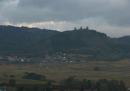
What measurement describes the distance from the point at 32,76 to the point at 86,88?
113ft

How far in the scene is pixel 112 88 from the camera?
97.7 meters

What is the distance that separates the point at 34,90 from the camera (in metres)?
86.9

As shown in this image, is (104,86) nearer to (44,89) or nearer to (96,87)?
(96,87)

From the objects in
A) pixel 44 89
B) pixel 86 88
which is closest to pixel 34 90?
pixel 44 89

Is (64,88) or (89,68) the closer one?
(64,88)

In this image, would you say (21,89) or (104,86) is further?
(104,86)

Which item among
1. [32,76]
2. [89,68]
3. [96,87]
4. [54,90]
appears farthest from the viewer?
[89,68]

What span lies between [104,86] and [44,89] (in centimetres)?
1548

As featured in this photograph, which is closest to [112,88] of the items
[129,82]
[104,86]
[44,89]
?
[104,86]

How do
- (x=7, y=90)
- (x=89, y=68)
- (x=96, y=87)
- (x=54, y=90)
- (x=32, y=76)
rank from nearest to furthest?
1. (x=7, y=90)
2. (x=54, y=90)
3. (x=96, y=87)
4. (x=32, y=76)
5. (x=89, y=68)

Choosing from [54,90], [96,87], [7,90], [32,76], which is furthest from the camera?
[32,76]

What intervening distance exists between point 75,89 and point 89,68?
104m

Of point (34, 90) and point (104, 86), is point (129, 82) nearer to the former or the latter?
point (104, 86)

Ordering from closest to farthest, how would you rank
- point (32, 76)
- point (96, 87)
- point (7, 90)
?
point (7, 90) < point (96, 87) < point (32, 76)
